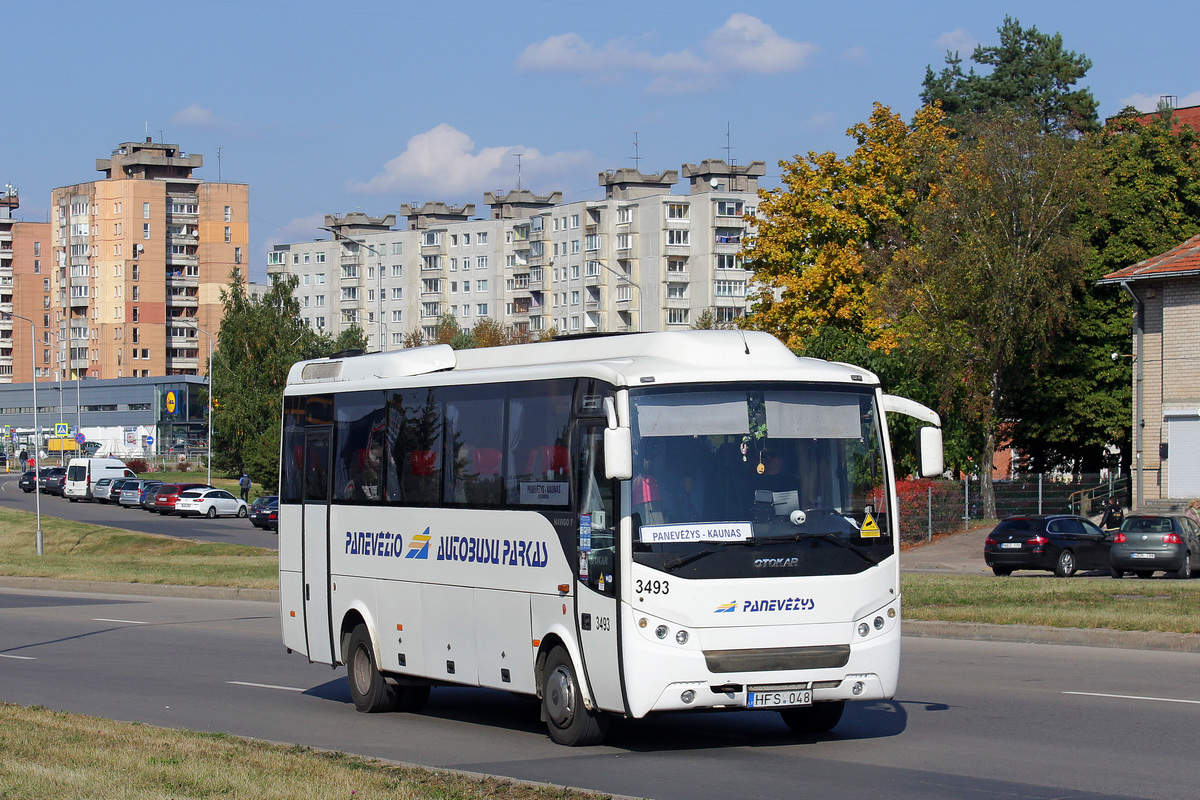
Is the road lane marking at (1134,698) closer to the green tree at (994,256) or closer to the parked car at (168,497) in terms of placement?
the green tree at (994,256)

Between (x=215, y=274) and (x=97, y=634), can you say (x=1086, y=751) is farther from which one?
(x=215, y=274)

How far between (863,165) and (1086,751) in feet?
147

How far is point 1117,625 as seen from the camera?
17.6 m

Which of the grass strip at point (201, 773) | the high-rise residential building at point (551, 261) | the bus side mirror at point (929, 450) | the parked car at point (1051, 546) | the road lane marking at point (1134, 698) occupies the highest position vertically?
the high-rise residential building at point (551, 261)

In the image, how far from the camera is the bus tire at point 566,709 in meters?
10.5

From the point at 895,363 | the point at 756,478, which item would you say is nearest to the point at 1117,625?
the point at 756,478

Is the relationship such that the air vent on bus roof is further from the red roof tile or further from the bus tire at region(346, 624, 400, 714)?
the red roof tile

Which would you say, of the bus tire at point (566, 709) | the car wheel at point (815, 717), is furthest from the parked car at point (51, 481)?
the car wheel at point (815, 717)

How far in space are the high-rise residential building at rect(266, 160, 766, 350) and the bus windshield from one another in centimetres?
10335

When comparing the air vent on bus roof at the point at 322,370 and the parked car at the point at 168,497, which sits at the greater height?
the air vent on bus roof at the point at 322,370

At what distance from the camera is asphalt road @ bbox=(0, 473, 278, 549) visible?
54.9 metres

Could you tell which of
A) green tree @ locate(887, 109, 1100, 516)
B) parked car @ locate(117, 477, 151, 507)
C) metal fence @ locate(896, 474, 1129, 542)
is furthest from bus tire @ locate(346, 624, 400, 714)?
parked car @ locate(117, 477, 151, 507)

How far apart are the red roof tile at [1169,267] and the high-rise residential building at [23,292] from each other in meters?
159

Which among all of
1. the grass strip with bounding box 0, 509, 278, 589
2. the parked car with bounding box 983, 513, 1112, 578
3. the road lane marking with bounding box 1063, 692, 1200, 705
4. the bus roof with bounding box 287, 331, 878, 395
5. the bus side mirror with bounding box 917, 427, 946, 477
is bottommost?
the grass strip with bounding box 0, 509, 278, 589
